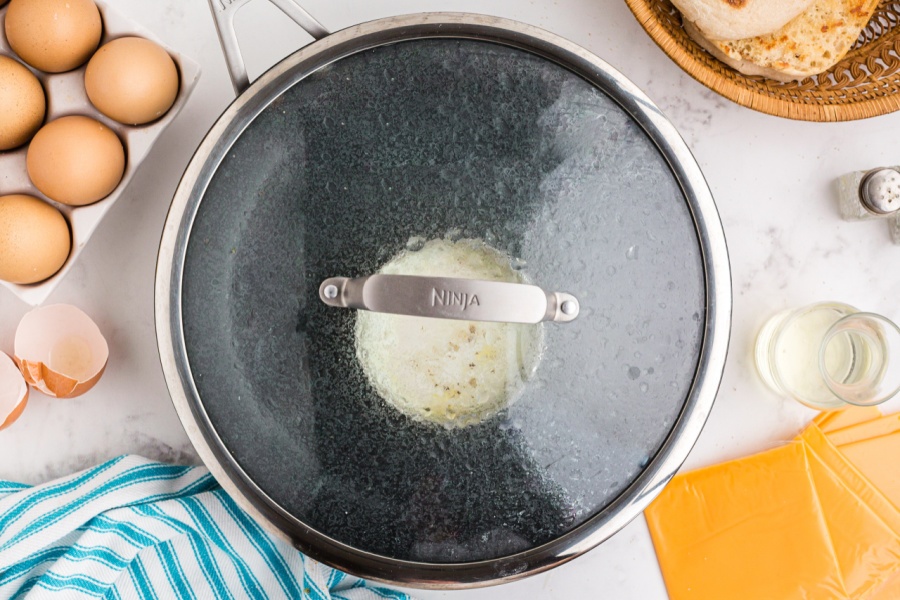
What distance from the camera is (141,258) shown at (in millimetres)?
947

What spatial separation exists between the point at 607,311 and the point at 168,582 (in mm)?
675

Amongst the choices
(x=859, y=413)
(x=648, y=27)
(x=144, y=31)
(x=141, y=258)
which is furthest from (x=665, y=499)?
(x=144, y=31)

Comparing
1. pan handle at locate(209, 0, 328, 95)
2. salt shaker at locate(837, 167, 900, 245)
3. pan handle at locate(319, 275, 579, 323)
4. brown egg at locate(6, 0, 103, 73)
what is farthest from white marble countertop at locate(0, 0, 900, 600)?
pan handle at locate(319, 275, 579, 323)

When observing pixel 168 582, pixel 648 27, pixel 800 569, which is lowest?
pixel 168 582

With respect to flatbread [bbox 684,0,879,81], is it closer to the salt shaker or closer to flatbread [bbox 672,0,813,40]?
flatbread [bbox 672,0,813,40]

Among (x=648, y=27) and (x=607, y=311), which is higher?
(x=648, y=27)

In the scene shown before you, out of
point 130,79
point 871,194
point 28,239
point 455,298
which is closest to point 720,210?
point 871,194

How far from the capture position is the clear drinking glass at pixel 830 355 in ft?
3.00

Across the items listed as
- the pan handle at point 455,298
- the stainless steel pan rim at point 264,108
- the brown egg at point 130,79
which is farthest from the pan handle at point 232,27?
the pan handle at point 455,298

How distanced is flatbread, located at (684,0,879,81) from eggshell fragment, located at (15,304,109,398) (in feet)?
2.81

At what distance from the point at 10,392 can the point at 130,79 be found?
0.44 m

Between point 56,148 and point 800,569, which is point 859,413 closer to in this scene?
point 800,569

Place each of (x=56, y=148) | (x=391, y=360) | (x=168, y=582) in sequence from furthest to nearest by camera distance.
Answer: (x=168, y=582)
(x=56, y=148)
(x=391, y=360)

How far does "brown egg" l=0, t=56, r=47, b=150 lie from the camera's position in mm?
804
